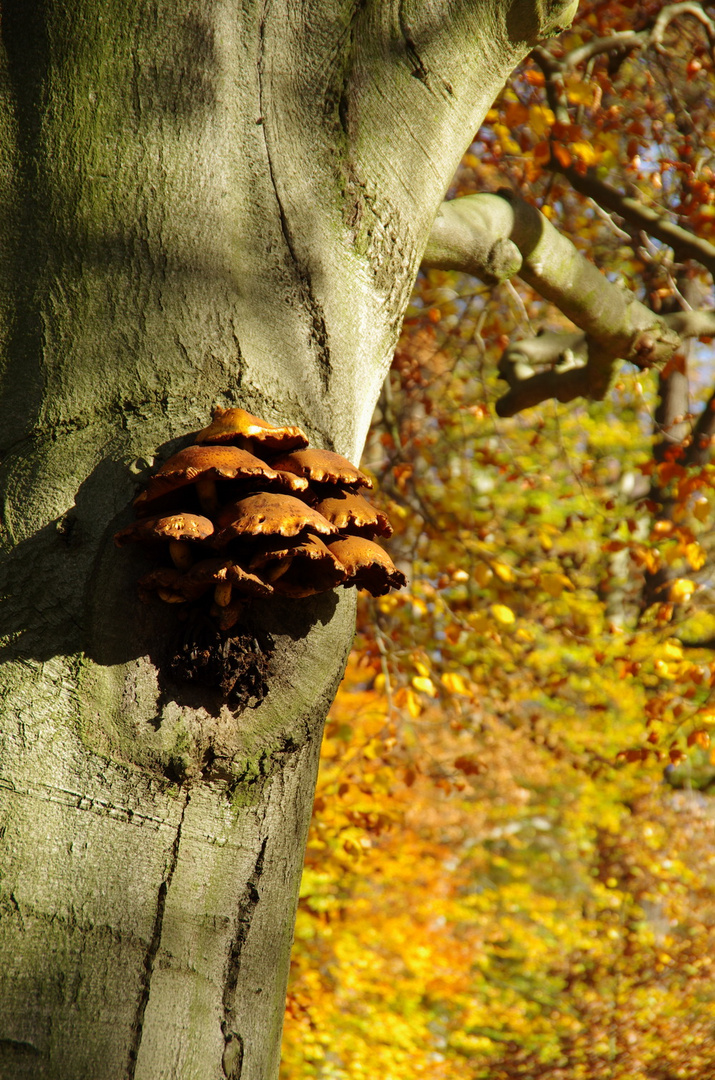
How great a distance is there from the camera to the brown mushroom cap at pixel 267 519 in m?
1.03

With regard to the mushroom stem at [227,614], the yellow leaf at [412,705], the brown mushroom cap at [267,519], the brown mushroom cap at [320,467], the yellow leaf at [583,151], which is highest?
the yellow leaf at [583,151]

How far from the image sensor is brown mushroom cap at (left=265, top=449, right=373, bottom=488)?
115 cm

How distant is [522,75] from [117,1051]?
6688mm

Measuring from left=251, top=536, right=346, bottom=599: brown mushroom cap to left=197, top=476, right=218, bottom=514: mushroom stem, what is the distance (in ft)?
0.34

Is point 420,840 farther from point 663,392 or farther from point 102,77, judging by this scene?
point 102,77

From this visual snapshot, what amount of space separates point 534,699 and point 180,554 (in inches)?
348

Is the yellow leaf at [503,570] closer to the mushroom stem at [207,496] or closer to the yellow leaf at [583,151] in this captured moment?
the yellow leaf at [583,151]

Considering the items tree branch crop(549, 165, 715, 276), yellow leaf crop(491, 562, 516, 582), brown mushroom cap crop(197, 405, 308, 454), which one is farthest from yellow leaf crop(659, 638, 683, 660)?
brown mushroom cap crop(197, 405, 308, 454)

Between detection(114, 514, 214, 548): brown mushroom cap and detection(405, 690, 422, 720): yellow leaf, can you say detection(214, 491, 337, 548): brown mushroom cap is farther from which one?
detection(405, 690, 422, 720): yellow leaf

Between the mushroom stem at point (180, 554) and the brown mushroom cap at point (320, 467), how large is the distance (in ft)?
0.56

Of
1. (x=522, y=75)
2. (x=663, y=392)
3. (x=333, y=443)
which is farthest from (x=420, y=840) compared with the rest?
(x=333, y=443)

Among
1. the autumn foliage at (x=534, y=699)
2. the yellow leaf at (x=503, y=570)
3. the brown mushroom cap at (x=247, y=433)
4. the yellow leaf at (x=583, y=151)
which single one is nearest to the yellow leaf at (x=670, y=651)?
the autumn foliage at (x=534, y=699)

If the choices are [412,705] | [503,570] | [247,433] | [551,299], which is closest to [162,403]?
[247,433]

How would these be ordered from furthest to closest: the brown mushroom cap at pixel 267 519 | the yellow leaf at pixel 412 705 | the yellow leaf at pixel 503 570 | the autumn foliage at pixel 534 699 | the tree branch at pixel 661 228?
the autumn foliage at pixel 534 699 < the yellow leaf at pixel 503 570 < the yellow leaf at pixel 412 705 < the tree branch at pixel 661 228 < the brown mushroom cap at pixel 267 519
